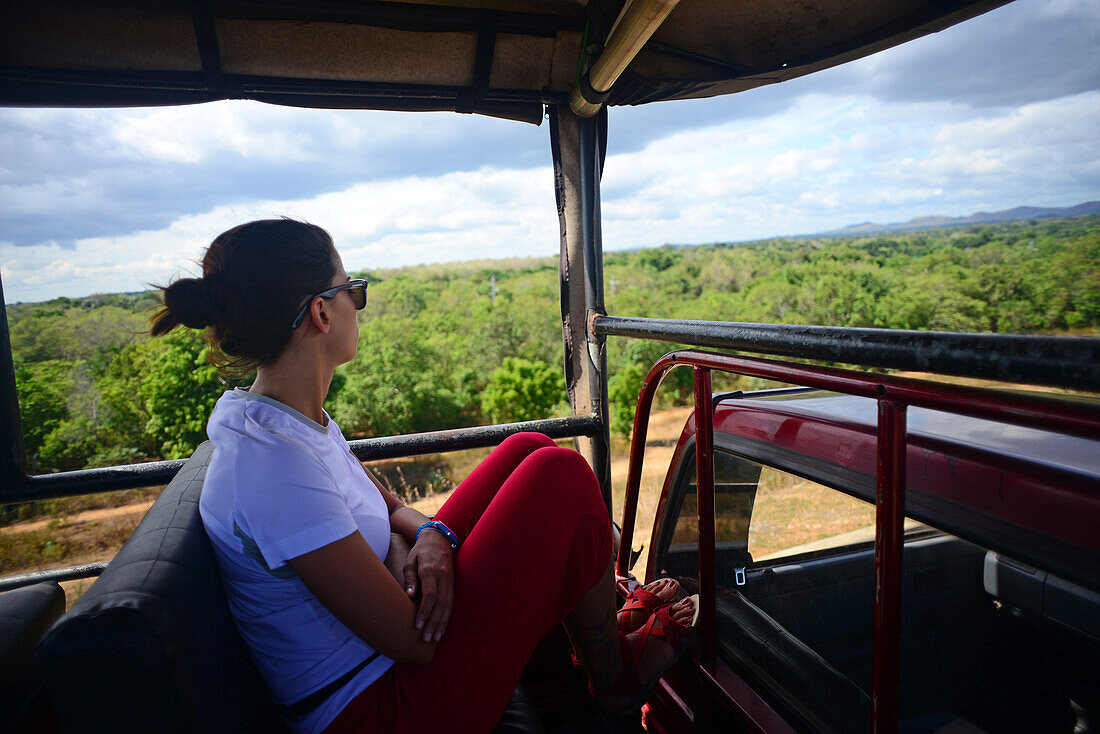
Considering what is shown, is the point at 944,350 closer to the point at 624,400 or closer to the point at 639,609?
the point at 639,609

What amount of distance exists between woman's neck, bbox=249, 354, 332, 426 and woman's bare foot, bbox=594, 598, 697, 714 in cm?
104

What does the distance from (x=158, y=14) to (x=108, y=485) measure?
1.51m

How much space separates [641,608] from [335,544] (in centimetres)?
98

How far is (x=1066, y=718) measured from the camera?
117cm

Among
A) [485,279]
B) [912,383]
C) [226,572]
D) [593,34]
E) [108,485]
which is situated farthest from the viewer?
[485,279]

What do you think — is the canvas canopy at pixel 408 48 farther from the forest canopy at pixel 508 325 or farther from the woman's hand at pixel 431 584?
the forest canopy at pixel 508 325

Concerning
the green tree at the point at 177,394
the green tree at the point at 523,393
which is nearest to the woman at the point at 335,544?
the green tree at the point at 523,393

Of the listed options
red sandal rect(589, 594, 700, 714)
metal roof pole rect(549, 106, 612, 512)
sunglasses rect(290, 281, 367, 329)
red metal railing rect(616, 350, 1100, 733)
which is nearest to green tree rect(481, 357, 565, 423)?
metal roof pole rect(549, 106, 612, 512)

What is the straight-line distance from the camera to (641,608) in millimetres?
1673

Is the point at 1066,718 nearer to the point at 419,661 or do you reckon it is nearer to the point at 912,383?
the point at 912,383

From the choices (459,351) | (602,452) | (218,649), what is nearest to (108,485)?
(218,649)

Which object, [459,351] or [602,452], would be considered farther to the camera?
[459,351]

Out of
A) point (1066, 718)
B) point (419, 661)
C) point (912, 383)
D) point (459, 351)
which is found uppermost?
point (912, 383)

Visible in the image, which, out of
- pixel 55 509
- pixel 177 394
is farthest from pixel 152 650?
pixel 55 509
